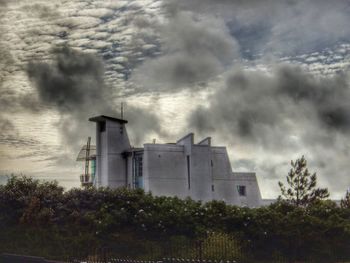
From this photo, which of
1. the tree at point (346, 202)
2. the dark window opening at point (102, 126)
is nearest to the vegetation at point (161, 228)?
the tree at point (346, 202)

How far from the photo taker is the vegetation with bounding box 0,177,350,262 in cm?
3319

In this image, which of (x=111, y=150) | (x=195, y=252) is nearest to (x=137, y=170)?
(x=111, y=150)

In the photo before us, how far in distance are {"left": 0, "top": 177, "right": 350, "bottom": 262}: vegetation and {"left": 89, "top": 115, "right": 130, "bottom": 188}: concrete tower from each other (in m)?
16.3

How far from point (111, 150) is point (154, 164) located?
4649 millimetres

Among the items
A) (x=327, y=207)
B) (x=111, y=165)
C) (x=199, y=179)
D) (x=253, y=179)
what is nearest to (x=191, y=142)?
(x=199, y=179)

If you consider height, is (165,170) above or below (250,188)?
above

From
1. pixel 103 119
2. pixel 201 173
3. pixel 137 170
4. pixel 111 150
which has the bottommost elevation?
pixel 201 173

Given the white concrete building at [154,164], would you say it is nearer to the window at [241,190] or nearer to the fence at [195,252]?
the window at [241,190]

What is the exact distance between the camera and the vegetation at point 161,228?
33188 mm

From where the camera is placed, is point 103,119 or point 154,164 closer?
point 154,164

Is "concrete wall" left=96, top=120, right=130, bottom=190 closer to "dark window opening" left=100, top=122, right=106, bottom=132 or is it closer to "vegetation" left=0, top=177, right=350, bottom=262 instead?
"dark window opening" left=100, top=122, right=106, bottom=132

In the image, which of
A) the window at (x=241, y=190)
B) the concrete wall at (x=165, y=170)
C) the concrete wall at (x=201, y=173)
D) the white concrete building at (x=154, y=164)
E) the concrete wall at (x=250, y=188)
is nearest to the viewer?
the concrete wall at (x=165, y=170)

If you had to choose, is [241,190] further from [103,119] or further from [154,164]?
[103,119]

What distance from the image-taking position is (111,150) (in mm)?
53031
